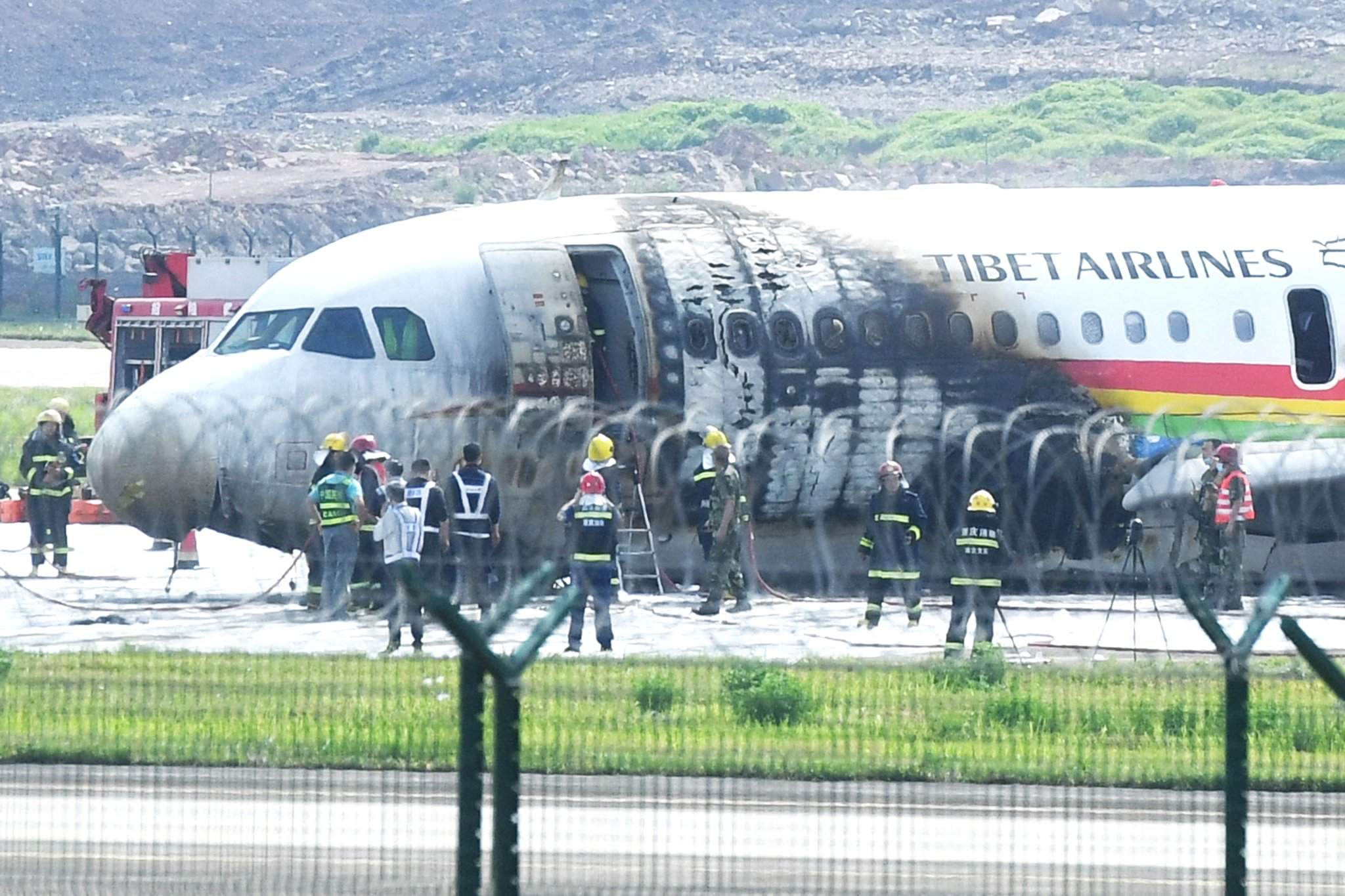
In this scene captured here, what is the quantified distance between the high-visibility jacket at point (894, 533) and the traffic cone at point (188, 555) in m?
9.89

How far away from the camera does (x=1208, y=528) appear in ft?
78.9

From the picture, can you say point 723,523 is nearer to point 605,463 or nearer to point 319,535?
point 605,463

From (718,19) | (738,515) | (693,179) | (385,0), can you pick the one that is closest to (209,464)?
(738,515)

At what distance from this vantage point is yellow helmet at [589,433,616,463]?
2347cm

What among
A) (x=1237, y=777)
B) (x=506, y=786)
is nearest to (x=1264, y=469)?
(x=1237, y=777)

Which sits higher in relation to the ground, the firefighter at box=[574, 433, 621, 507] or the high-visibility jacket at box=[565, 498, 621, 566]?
the firefighter at box=[574, 433, 621, 507]

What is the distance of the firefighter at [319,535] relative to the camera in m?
23.4

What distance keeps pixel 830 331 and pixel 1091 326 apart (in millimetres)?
2661

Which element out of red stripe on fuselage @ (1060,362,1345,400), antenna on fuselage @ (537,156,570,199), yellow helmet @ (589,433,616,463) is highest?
antenna on fuselage @ (537,156,570,199)

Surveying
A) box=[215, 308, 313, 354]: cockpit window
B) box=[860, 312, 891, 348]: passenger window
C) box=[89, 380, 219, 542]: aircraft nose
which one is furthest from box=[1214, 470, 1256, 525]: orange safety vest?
box=[89, 380, 219, 542]: aircraft nose

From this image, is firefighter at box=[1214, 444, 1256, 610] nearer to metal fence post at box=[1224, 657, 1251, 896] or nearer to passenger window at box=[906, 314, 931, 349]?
passenger window at box=[906, 314, 931, 349]

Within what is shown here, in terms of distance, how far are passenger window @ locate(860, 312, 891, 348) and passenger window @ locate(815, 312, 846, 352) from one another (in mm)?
213

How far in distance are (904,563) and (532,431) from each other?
3.79 m

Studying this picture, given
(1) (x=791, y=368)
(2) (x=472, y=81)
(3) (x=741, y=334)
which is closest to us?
(3) (x=741, y=334)
